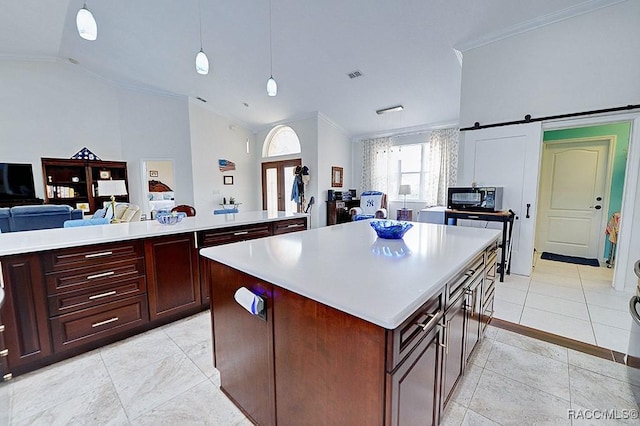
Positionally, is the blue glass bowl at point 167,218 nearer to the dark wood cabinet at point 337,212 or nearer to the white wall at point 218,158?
the dark wood cabinet at point 337,212

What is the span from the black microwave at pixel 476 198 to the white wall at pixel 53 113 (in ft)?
24.7

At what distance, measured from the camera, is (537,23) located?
10.5ft

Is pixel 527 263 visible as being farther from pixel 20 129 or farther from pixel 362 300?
pixel 20 129

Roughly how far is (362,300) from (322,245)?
2.56 feet

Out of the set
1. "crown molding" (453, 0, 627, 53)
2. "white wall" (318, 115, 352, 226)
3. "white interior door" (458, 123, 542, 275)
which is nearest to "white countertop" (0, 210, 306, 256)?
"white interior door" (458, 123, 542, 275)

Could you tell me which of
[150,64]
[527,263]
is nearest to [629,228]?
[527,263]

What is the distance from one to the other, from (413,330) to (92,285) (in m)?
2.31

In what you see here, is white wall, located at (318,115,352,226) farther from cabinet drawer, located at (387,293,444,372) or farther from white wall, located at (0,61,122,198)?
cabinet drawer, located at (387,293,444,372)

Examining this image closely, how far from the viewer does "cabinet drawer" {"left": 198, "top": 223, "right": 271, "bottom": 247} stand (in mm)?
2594

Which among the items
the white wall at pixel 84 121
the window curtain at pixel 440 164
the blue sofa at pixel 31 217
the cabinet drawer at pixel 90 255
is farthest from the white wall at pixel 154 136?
the window curtain at pixel 440 164

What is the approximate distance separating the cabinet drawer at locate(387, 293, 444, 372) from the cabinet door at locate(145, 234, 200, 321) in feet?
7.19

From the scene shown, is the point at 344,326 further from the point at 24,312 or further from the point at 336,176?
the point at 336,176

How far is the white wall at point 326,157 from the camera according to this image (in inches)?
261

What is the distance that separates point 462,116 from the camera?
398 cm
